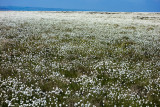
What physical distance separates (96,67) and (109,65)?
0.95 m

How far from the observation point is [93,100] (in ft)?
18.4

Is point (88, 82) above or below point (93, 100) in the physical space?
above

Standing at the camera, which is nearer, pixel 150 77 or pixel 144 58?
pixel 150 77

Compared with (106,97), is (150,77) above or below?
above

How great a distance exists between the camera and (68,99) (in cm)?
554

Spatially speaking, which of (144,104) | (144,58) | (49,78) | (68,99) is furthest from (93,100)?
(144,58)

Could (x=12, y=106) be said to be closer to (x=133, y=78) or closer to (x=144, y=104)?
(x=144, y=104)

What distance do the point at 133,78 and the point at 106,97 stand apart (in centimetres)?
253

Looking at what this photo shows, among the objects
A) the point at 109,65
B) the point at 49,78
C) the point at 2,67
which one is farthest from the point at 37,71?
the point at 109,65

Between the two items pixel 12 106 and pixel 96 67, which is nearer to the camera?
pixel 12 106

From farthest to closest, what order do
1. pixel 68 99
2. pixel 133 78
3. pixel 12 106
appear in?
pixel 133 78 → pixel 68 99 → pixel 12 106

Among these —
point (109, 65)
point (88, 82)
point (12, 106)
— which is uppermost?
point (109, 65)

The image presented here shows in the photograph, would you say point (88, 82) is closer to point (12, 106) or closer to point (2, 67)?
point (12, 106)

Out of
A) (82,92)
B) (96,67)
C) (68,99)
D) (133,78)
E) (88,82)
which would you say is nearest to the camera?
(68,99)
